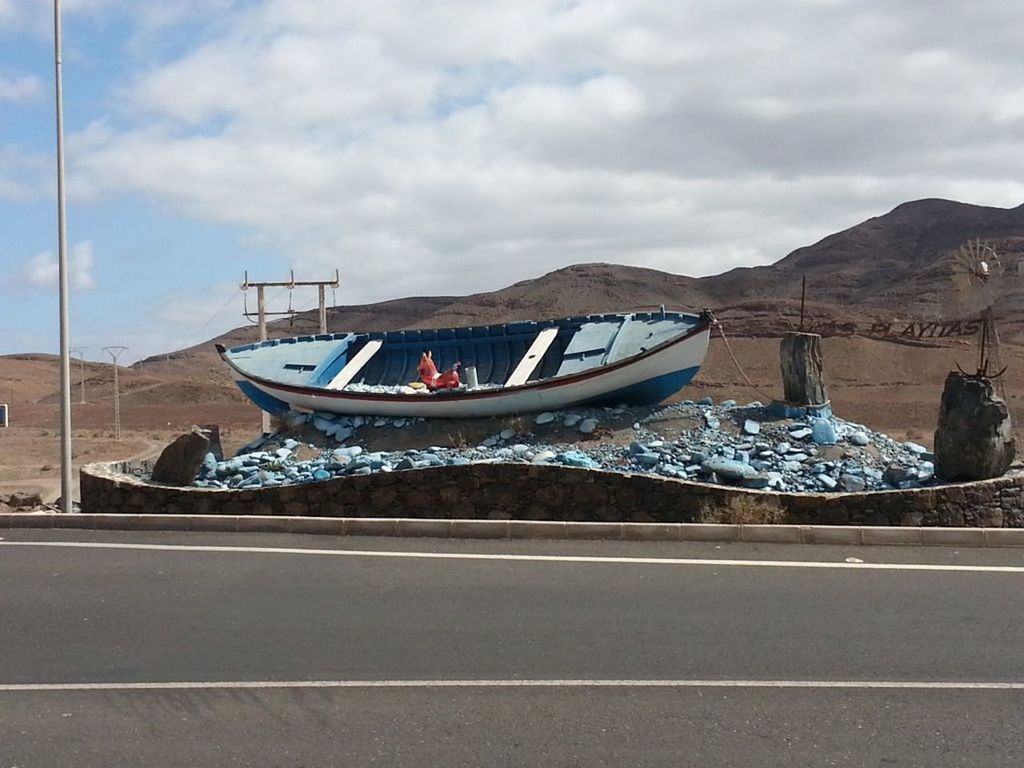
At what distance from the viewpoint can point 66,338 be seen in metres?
14.3

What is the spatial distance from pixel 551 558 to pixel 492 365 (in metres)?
12.4

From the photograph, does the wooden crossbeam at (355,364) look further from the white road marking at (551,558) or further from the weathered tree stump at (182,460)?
the white road marking at (551,558)

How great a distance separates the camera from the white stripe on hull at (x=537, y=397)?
1822cm

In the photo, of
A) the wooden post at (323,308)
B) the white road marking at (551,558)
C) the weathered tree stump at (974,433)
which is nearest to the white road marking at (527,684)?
the white road marking at (551,558)

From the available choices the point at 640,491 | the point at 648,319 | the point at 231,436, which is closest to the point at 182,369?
the point at 231,436

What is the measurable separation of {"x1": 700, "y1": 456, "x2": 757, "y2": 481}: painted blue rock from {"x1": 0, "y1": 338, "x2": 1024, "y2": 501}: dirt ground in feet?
18.1

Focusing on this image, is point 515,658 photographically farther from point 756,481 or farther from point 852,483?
point 852,483

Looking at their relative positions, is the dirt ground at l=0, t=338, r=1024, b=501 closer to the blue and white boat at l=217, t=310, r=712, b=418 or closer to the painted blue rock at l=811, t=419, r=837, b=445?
the blue and white boat at l=217, t=310, r=712, b=418

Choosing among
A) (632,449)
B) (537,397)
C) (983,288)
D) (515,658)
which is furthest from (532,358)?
(515,658)

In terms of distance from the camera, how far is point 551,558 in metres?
9.68

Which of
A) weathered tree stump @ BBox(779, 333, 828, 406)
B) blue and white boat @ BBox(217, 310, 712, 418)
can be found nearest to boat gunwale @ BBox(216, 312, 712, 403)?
blue and white boat @ BBox(217, 310, 712, 418)

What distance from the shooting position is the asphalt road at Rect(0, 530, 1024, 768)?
5.09 m

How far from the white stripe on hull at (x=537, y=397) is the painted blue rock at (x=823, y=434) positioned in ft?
9.05

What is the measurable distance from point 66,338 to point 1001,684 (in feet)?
40.3
